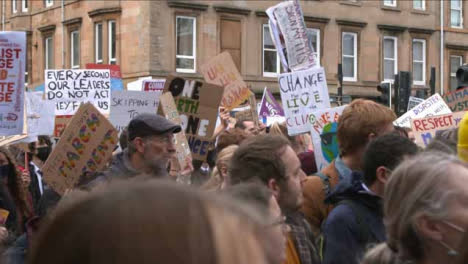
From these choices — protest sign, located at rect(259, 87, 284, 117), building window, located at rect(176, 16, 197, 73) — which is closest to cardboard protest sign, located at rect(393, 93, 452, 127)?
protest sign, located at rect(259, 87, 284, 117)

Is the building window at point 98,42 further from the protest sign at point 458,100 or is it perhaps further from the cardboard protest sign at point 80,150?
the cardboard protest sign at point 80,150

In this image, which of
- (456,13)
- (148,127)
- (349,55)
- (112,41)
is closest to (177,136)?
(148,127)

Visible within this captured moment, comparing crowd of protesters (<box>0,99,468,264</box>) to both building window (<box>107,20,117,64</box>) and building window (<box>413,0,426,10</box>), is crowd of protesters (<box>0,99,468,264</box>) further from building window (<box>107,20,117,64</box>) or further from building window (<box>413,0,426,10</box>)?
building window (<box>413,0,426,10</box>)

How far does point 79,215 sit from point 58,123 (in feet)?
A: 35.9

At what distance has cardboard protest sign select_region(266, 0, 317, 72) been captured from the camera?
960 centimetres

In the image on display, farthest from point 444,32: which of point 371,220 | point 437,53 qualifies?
point 371,220

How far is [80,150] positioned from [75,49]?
2577cm

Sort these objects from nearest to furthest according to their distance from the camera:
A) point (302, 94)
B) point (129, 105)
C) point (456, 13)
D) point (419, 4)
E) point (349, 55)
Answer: point (302, 94) < point (129, 105) < point (349, 55) < point (419, 4) < point (456, 13)

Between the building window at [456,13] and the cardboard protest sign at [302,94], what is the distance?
27.8 meters

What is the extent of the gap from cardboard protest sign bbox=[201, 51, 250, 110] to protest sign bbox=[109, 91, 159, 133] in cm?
67

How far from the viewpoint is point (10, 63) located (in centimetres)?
783

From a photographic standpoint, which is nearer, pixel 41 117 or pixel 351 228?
pixel 351 228

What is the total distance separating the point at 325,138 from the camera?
6.15 m

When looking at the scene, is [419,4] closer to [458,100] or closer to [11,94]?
[458,100]
